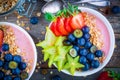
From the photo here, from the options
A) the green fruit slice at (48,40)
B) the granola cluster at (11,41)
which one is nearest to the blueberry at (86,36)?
the green fruit slice at (48,40)

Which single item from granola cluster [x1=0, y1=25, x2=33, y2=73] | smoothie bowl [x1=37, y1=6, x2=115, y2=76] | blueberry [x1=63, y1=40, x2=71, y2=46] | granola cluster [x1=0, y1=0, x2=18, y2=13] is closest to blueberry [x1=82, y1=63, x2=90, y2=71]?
smoothie bowl [x1=37, y1=6, x2=115, y2=76]

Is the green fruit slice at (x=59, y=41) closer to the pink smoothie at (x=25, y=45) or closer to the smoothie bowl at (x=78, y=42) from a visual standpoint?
the smoothie bowl at (x=78, y=42)

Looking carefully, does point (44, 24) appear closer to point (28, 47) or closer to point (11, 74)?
point (28, 47)

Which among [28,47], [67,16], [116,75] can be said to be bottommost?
[116,75]

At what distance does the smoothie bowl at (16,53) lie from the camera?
1.60 m

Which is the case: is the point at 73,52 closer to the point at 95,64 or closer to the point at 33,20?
the point at 95,64

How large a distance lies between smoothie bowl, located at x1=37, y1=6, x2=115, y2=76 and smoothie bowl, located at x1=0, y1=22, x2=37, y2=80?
72mm

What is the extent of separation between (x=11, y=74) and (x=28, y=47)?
12 centimetres

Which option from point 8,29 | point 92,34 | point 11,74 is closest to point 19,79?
point 11,74

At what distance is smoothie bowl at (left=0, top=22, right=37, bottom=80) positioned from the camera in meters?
1.60

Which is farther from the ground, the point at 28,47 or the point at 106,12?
the point at 106,12

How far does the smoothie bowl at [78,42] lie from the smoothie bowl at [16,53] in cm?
7

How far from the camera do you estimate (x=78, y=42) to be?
1556mm

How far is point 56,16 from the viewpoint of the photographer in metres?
1.57
